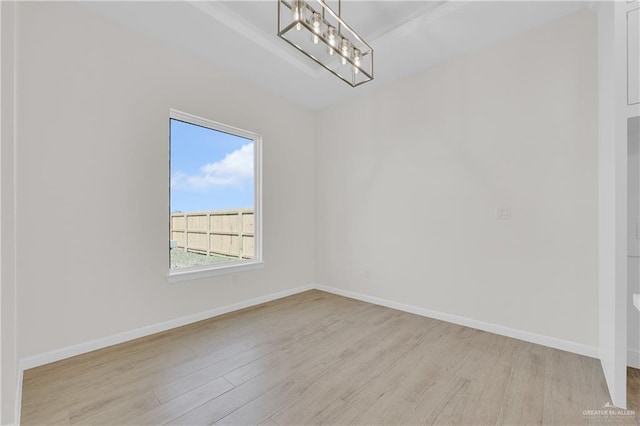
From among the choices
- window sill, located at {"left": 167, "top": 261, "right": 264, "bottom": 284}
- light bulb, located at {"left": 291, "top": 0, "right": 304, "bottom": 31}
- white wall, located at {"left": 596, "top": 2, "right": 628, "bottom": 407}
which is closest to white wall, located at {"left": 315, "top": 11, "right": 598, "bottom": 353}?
white wall, located at {"left": 596, "top": 2, "right": 628, "bottom": 407}

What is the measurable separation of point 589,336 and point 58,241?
4.43 meters

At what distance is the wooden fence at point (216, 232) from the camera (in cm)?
306

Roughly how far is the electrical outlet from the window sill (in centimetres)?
280

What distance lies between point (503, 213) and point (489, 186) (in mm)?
298

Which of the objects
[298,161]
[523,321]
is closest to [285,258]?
[298,161]

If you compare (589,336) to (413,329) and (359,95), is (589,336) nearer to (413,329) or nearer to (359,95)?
(413,329)

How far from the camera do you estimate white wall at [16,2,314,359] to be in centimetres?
212

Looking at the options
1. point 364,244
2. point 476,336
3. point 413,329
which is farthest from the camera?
point 364,244

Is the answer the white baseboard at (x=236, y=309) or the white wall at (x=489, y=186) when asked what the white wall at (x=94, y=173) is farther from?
the white wall at (x=489, y=186)

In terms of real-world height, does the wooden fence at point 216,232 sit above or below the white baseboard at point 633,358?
above

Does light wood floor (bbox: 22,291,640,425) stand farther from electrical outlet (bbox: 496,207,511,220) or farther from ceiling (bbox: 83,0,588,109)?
ceiling (bbox: 83,0,588,109)

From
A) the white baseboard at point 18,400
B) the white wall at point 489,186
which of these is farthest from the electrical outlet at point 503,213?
the white baseboard at point 18,400

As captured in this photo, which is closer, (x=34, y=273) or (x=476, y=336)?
(x=34, y=273)

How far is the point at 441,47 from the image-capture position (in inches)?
113
